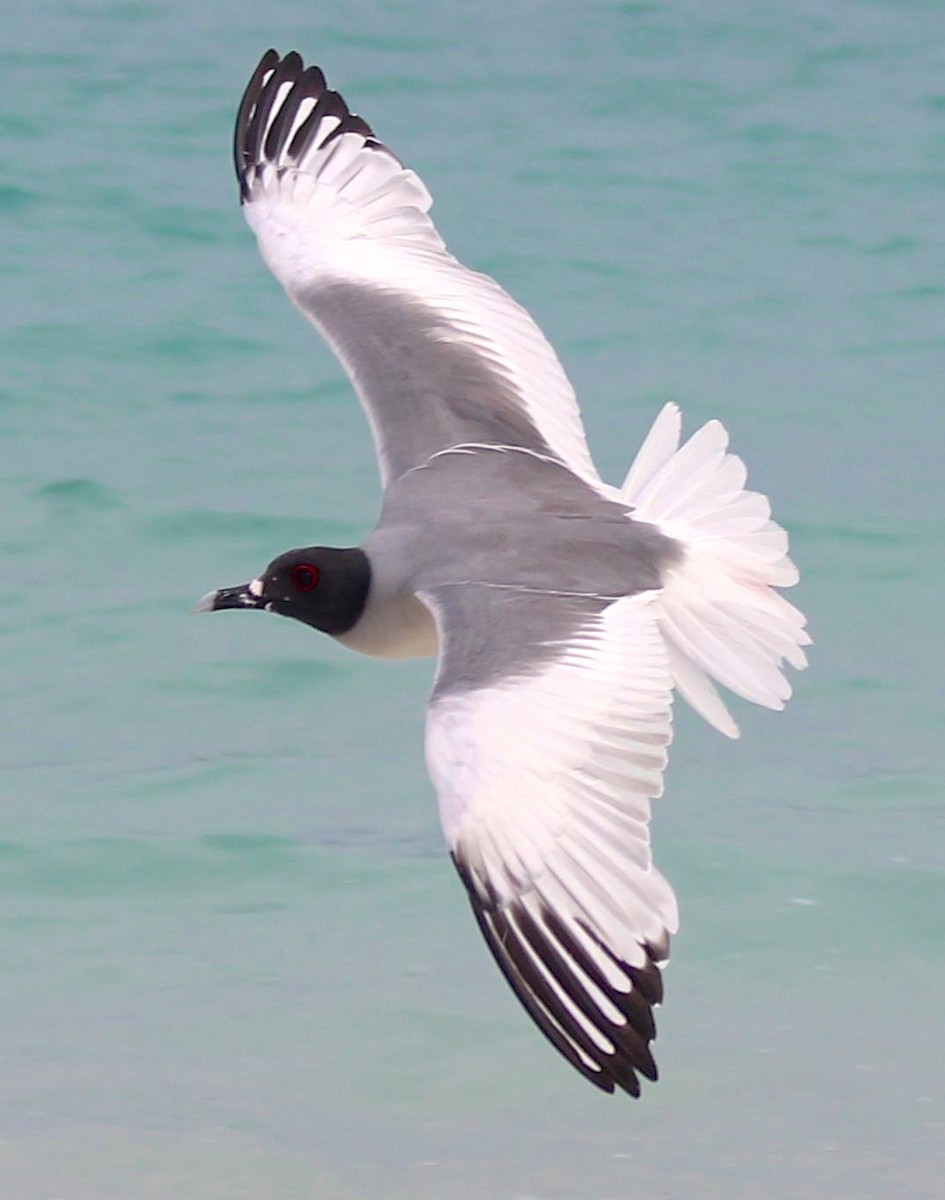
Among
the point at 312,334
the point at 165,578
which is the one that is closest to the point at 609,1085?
the point at 165,578

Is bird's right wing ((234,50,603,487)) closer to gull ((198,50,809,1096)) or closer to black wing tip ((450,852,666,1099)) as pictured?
gull ((198,50,809,1096))

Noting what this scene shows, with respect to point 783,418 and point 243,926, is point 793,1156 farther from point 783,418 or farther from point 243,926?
point 783,418

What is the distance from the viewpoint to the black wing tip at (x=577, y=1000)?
3.37m

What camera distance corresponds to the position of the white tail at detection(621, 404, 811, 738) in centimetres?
426

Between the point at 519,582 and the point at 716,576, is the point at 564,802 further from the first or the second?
the point at 716,576

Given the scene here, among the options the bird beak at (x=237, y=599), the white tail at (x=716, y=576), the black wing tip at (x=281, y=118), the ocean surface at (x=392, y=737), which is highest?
the black wing tip at (x=281, y=118)

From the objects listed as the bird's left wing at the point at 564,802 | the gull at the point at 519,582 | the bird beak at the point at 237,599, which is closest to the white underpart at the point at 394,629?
the gull at the point at 519,582

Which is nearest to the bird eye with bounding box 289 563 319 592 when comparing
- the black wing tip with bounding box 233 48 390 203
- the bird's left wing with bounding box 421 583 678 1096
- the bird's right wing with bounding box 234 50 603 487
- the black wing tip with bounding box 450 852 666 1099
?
the bird's right wing with bounding box 234 50 603 487

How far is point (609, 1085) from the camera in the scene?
3324 mm

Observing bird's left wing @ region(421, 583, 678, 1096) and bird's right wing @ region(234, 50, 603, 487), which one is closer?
bird's left wing @ region(421, 583, 678, 1096)

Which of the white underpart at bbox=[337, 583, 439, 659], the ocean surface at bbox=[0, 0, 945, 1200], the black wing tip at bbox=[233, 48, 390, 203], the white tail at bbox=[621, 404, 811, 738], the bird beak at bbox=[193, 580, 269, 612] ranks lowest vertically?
the ocean surface at bbox=[0, 0, 945, 1200]

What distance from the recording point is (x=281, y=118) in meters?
5.77

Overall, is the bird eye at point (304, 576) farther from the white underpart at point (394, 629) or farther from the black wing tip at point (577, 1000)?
the black wing tip at point (577, 1000)

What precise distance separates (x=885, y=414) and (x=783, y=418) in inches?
13.4
